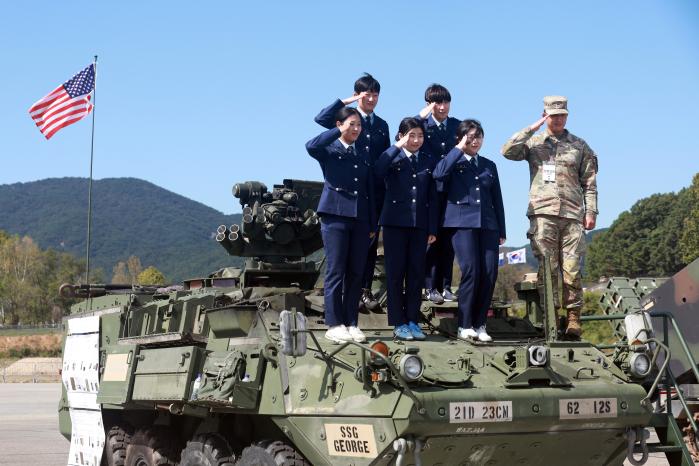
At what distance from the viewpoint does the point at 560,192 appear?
434 inches

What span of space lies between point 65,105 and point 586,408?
12.6 metres

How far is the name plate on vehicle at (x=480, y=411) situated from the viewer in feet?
26.5

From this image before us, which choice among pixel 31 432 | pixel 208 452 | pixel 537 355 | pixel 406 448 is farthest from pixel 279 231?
pixel 31 432

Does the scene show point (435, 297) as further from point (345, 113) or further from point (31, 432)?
point (31, 432)

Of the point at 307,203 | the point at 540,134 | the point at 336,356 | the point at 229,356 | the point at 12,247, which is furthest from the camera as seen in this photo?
the point at 12,247

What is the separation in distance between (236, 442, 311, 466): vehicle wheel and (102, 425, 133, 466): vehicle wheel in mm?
2794

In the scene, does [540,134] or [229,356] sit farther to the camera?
[540,134]

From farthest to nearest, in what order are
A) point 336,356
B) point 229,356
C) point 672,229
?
point 672,229 < point 229,356 < point 336,356

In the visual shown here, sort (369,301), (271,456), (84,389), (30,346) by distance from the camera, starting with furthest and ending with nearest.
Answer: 1. (30,346)
2. (84,389)
3. (369,301)
4. (271,456)

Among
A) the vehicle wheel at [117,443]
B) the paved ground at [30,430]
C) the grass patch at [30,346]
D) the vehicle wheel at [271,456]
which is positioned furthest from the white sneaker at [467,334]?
the grass patch at [30,346]

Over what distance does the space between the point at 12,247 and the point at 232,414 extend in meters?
103

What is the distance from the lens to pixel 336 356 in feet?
28.1

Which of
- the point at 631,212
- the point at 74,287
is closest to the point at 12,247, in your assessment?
the point at 631,212

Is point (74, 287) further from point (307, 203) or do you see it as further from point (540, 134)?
point (540, 134)
